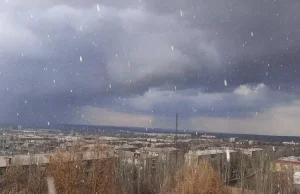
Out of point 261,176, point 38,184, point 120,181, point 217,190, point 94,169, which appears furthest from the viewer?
point 120,181

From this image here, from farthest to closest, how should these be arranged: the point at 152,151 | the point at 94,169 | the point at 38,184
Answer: the point at 152,151 → the point at 38,184 → the point at 94,169

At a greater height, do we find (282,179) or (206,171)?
(206,171)

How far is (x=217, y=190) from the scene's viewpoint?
71.5 ft

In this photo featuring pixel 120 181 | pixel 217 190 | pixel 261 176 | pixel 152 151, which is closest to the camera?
pixel 217 190

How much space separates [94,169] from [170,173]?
12.3 metres

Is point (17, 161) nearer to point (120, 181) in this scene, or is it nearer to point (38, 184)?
point (38, 184)

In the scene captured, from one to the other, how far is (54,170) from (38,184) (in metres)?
6.09

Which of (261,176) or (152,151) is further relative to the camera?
(152,151)

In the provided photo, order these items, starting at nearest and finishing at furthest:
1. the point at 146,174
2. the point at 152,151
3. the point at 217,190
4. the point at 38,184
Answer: the point at 217,190 → the point at 38,184 → the point at 146,174 → the point at 152,151

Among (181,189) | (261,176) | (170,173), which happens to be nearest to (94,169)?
(181,189)

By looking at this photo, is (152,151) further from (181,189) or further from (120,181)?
(181,189)

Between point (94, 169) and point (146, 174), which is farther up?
point (94, 169)

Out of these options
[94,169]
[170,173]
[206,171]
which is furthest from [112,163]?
[170,173]

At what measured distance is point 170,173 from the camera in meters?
31.2
